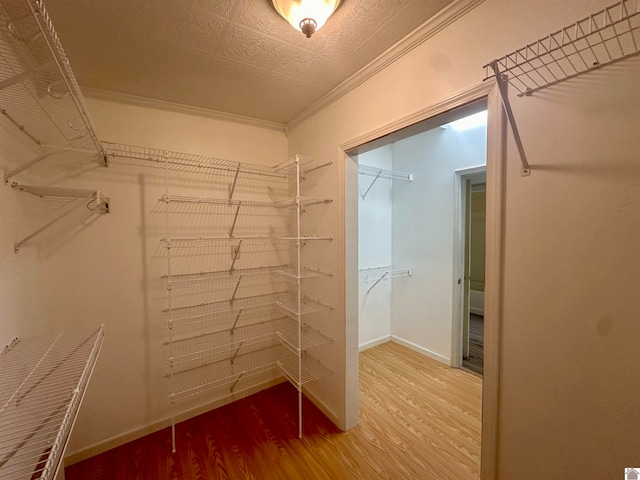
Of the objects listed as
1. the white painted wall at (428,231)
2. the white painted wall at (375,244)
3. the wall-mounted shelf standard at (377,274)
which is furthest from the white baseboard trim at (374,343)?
the wall-mounted shelf standard at (377,274)

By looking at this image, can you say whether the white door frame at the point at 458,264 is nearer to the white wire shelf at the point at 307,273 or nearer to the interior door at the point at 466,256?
the interior door at the point at 466,256

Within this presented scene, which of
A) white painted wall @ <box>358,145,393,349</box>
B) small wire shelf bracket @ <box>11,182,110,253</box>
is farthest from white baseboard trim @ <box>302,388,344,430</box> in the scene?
small wire shelf bracket @ <box>11,182,110,253</box>

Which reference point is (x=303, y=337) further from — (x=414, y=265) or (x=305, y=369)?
(x=414, y=265)

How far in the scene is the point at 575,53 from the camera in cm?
85

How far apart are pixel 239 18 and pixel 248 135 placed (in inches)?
46.3

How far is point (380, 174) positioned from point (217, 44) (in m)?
2.23

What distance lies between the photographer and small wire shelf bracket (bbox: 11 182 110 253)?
52.2 inches

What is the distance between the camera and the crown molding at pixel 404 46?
118 cm

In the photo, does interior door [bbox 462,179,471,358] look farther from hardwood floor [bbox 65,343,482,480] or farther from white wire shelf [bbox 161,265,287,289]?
white wire shelf [bbox 161,265,287,289]

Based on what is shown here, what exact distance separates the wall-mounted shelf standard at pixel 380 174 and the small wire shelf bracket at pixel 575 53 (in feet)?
6.75

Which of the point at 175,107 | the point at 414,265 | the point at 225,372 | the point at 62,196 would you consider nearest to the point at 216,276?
the point at 225,372

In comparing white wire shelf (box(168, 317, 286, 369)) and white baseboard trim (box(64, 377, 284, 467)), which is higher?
white wire shelf (box(168, 317, 286, 369))

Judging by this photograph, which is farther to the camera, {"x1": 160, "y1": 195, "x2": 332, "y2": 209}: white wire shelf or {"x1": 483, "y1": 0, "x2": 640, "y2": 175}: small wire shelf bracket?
{"x1": 160, "y1": 195, "x2": 332, "y2": 209}: white wire shelf

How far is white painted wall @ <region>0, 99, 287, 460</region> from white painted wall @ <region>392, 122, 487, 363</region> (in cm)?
238
